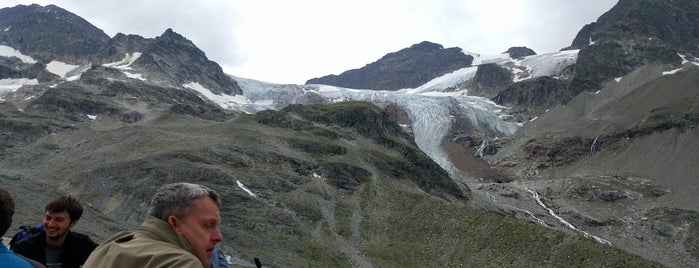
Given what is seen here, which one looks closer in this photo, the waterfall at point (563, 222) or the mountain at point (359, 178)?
the mountain at point (359, 178)

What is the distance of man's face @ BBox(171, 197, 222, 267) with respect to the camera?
14.3 ft

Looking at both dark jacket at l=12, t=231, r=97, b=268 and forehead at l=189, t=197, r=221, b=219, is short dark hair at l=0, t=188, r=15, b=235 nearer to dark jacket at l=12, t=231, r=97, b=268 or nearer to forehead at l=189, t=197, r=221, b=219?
forehead at l=189, t=197, r=221, b=219

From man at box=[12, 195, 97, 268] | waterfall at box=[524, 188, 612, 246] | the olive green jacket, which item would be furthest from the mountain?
the olive green jacket

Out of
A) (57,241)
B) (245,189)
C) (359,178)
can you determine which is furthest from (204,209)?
(359,178)

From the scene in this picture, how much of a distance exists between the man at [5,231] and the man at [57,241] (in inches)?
98.9

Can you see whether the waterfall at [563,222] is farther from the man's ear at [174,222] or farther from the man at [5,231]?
the man's ear at [174,222]

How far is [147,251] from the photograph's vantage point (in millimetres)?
3652

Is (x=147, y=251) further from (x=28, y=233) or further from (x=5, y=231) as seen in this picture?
(x=28, y=233)

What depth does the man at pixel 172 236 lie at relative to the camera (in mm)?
3602

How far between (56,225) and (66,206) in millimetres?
263

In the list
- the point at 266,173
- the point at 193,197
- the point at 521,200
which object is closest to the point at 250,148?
the point at 266,173

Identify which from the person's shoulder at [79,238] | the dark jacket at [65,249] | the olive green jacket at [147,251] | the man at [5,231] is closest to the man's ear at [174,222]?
the olive green jacket at [147,251]

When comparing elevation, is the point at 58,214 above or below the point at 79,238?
above

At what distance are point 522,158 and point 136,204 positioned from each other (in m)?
141
